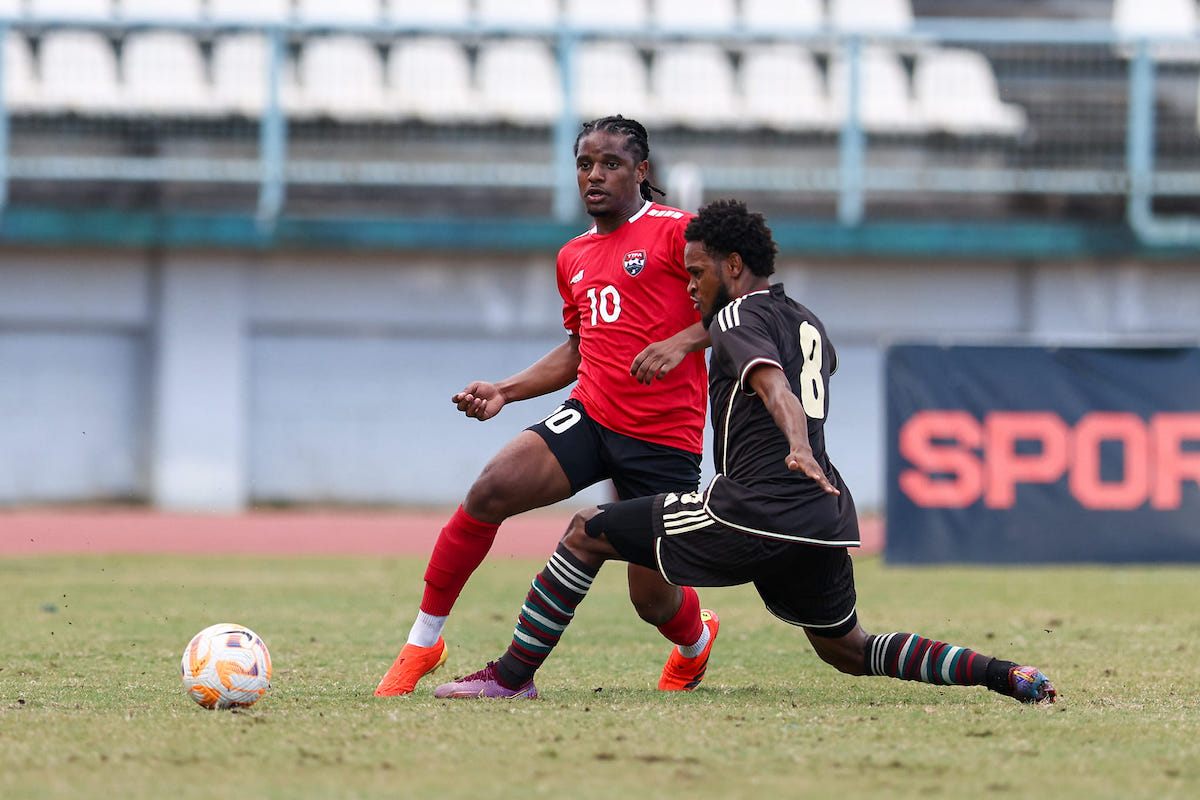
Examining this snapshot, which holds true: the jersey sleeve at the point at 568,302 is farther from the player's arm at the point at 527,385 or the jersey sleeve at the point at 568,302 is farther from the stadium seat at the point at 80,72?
the stadium seat at the point at 80,72

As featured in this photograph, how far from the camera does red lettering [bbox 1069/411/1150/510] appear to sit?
12227 mm

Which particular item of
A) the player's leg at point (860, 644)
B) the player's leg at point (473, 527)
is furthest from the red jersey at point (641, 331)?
the player's leg at point (860, 644)

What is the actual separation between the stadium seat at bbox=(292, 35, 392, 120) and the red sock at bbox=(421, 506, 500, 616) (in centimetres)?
1464

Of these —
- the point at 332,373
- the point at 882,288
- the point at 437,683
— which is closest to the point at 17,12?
the point at 332,373

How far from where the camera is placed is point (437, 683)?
20.2ft

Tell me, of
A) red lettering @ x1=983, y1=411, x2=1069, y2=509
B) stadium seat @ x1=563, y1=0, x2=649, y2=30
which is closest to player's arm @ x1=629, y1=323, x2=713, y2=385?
red lettering @ x1=983, y1=411, x2=1069, y2=509

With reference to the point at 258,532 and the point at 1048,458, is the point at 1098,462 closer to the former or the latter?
the point at 1048,458

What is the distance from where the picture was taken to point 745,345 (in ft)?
16.3

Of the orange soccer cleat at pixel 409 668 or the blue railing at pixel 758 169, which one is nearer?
the orange soccer cleat at pixel 409 668

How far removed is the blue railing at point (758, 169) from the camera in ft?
60.6

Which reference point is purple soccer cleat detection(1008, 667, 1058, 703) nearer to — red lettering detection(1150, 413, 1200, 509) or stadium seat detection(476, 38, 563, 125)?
red lettering detection(1150, 413, 1200, 509)

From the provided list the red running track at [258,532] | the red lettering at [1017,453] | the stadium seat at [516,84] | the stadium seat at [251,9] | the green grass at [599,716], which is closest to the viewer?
the green grass at [599,716]

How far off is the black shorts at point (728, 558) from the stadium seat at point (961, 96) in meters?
15.2

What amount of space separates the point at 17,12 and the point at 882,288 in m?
12.0
